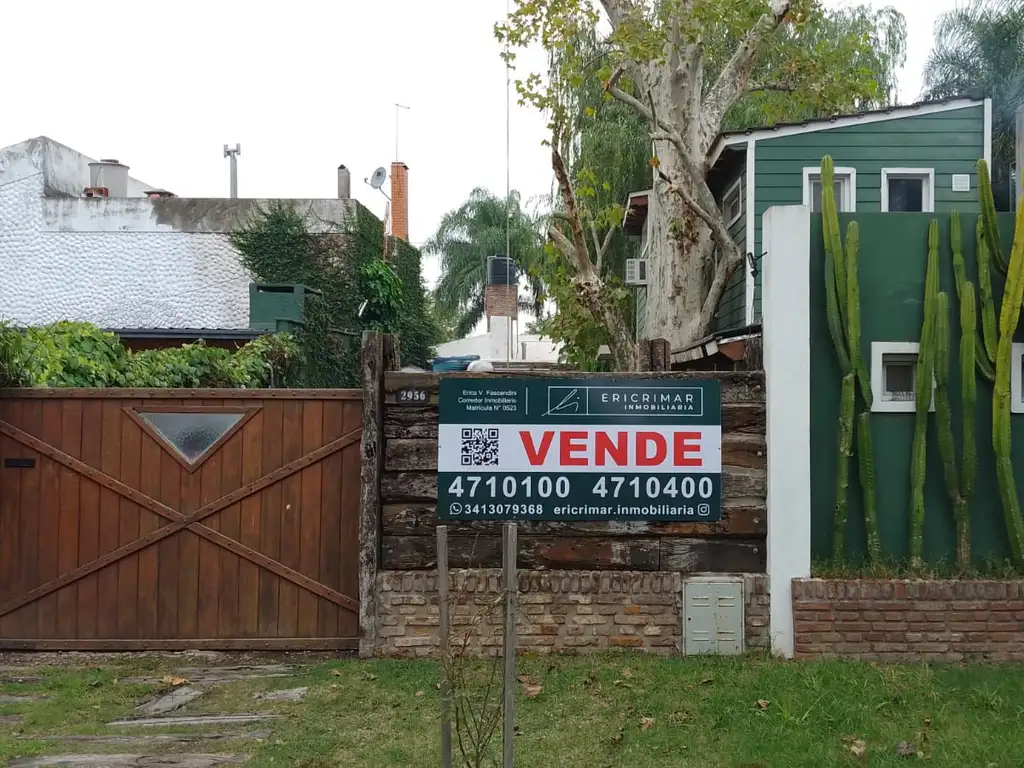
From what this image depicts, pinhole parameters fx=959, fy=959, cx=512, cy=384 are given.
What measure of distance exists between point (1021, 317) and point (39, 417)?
727 centimetres

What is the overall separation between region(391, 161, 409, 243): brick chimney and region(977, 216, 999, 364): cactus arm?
2218cm

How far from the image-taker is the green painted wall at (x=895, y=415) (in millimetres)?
6777

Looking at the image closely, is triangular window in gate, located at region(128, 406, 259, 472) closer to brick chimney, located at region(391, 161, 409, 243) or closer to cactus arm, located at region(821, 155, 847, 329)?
cactus arm, located at region(821, 155, 847, 329)

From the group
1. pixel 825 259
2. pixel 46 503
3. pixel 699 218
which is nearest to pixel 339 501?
pixel 46 503

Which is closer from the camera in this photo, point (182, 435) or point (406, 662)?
point (406, 662)

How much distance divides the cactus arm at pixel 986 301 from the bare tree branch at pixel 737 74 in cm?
648

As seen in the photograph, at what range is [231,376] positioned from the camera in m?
11.2

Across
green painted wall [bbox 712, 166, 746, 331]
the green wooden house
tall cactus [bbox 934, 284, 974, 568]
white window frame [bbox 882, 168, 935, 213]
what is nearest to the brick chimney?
green painted wall [bbox 712, 166, 746, 331]

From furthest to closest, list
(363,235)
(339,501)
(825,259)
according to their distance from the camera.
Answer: (363,235) → (339,501) → (825,259)

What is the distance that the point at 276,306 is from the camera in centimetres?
1834

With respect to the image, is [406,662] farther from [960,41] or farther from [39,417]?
[960,41]

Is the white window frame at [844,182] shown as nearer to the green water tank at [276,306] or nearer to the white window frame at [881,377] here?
the white window frame at [881,377]

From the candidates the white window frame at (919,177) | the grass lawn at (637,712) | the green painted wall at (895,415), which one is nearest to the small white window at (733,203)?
the white window frame at (919,177)

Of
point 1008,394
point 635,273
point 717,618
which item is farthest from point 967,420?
point 635,273
